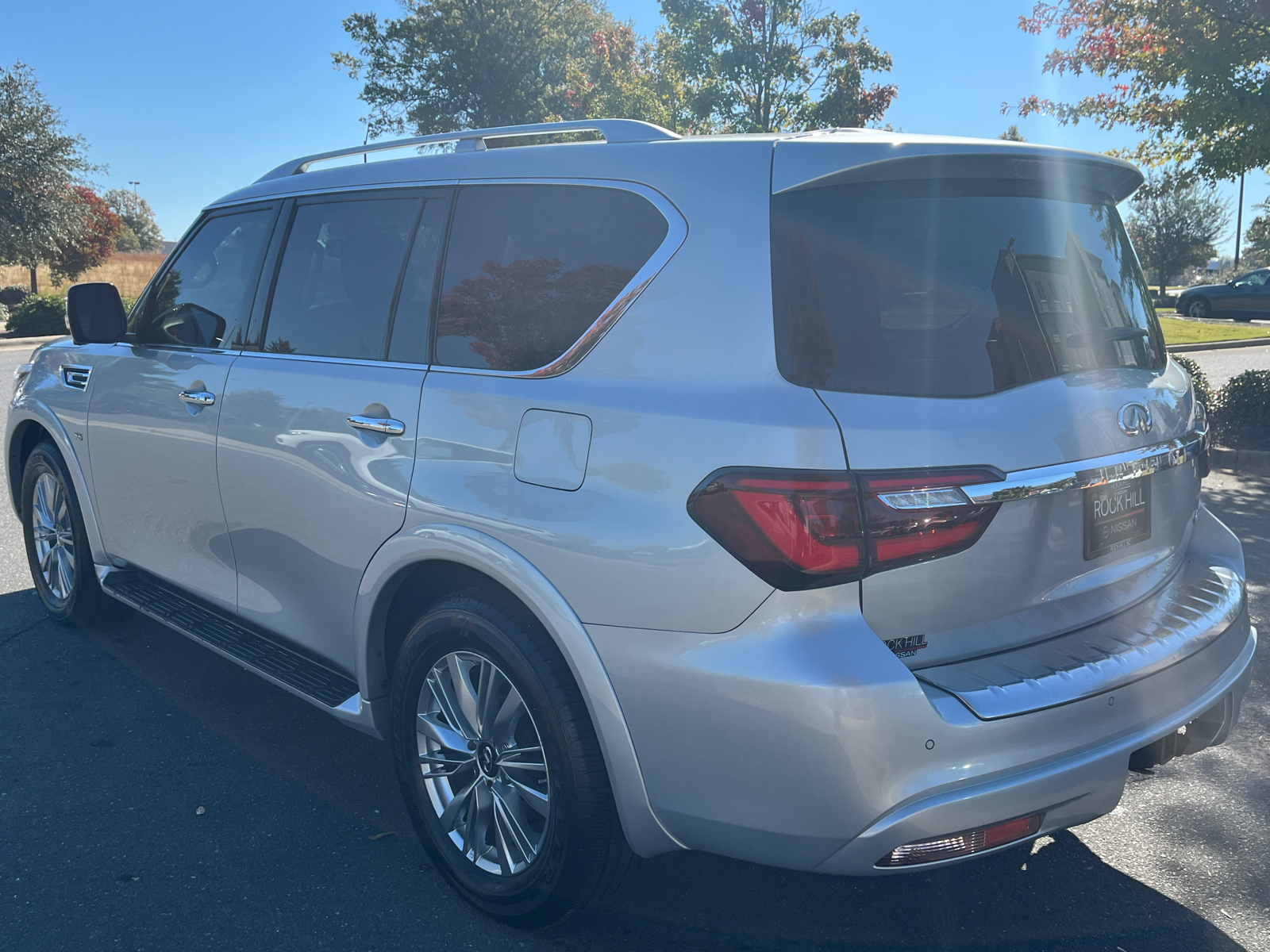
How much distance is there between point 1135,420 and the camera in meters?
2.44

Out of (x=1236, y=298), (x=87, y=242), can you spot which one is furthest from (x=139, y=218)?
(x=1236, y=298)

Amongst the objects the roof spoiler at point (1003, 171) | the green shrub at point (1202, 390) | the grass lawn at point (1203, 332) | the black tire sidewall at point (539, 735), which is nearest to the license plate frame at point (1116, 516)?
the roof spoiler at point (1003, 171)

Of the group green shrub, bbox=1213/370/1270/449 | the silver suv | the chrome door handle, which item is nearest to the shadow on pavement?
the silver suv

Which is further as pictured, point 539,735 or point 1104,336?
point 1104,336

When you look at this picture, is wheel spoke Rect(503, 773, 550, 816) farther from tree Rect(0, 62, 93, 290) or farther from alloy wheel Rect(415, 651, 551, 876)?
tree Rect(0, 62, 93, 290)

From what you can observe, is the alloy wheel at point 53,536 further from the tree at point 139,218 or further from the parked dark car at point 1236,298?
the tree at point 139,218

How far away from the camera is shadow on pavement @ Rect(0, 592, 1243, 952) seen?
262cm

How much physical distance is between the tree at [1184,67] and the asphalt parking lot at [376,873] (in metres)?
7.51

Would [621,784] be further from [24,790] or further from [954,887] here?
[24,790]

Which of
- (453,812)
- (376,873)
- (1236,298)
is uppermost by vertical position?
Answer: (453,812)

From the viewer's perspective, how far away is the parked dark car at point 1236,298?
30703 millimetres

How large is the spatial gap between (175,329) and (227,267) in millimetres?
348

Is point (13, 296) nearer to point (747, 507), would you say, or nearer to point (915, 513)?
point (747, 507)

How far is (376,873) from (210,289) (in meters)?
2.24
